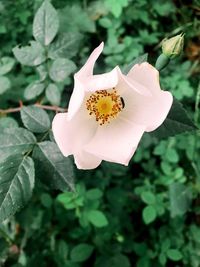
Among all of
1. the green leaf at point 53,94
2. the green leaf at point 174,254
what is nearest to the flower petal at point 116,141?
the green leaf at point 53,94

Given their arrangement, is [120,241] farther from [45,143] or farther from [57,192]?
[45,143]

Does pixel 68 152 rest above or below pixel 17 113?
above

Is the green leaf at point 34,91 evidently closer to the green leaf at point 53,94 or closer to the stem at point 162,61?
the green leaf at point 53,94

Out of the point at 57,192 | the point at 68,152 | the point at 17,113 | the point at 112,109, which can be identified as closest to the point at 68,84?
the point at 17,113

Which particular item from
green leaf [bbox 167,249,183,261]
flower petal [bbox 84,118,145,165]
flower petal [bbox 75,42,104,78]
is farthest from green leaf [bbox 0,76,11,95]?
green leaf [bbox 167,249,183,261]

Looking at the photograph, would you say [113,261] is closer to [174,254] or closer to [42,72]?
[174,254]

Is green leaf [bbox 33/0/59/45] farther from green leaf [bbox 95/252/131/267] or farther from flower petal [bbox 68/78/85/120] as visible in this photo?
green leaf [bbox 95/252/131/267]

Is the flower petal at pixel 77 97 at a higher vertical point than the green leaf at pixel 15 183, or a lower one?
higher

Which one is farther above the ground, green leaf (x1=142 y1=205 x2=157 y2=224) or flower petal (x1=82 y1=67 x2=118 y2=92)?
flower petal (x1=82 y1=67 x2=118 y2=92)
